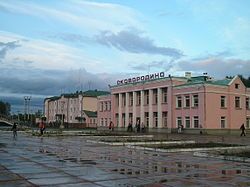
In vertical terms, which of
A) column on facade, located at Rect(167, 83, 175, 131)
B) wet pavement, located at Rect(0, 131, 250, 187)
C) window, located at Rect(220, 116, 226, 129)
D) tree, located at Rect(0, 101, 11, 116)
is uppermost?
tree, located at Rect(0, 101, 11, 116)

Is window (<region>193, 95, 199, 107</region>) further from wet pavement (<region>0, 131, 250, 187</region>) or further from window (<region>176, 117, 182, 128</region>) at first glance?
wet pavement (<region>0, 131, 250, 187</region>)

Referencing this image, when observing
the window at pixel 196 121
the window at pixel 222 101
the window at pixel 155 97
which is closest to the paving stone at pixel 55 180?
the window at pixel 196 121

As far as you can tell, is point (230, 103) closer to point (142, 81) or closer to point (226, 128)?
point (226, 128)

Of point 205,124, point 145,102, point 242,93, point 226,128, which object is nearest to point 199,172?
point 205,124

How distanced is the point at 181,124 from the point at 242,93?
1228 cm

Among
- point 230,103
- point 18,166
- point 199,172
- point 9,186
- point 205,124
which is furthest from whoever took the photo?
point 230,103

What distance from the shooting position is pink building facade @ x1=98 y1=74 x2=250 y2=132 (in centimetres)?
6288

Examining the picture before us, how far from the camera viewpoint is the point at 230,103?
217ft

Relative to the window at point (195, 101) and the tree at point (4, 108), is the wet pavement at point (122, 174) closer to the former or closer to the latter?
the window at point (195, 101)

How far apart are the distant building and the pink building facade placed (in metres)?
42.2

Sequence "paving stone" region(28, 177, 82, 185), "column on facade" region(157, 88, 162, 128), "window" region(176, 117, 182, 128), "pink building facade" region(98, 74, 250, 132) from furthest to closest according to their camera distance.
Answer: "column on facade" region(157, 88, 162, 128) < "window" region(176, 117, 182, 128) < "pink building facade" region(98, 74, 250, 132) < "paving stone" region(28, 177, 82, 185)

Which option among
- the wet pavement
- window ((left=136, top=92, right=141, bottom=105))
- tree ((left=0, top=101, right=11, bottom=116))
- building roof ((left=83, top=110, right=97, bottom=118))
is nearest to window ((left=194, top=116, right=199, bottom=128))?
window ((left=136, top=92, right=141, bottom=105))

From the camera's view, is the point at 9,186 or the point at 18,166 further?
the point at 18,166

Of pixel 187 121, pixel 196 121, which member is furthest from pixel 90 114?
pixel 196 121
